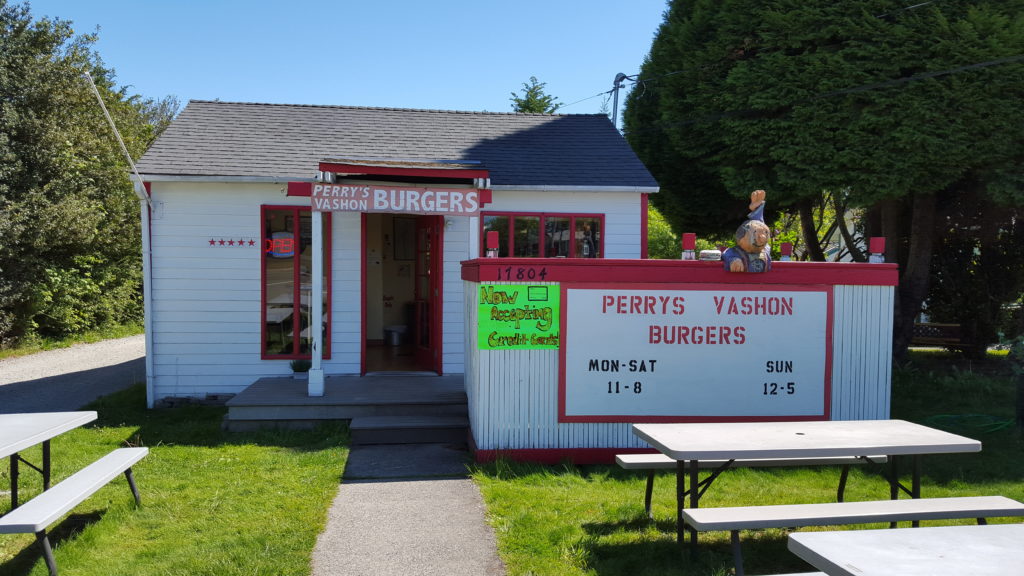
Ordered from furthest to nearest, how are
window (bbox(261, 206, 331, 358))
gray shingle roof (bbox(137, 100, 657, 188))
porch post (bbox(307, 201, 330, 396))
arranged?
gray shingle roof (bbox(137, 100, 657, 188)) → window (bbox(261, 206, 331, 358)) → porch post (bbox(307, 201, 330, 396))

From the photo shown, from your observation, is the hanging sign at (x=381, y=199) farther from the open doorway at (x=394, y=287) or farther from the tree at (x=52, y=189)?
the tree at (x=52, y=189)

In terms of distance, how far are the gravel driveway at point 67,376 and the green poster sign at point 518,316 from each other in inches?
255

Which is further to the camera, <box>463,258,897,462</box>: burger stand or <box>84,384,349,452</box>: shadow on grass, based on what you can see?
<box>84,384,349,452</box>: shadow on grass

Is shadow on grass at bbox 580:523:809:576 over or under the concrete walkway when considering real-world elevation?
over

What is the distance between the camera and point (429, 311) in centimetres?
1058

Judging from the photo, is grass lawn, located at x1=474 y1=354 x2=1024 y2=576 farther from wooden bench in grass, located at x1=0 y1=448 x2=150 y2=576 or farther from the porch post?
the porch post

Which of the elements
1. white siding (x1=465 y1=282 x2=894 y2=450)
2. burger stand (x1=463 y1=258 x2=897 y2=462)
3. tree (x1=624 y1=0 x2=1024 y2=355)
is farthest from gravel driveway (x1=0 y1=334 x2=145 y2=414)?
tree (x1=624 y1=0 x2=1024 y2=355)

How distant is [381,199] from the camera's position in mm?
8055

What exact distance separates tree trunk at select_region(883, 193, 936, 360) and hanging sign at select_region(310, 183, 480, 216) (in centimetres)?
832

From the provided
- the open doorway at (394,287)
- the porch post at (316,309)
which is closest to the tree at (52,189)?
the open doorway at (394,287)

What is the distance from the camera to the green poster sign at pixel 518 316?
6.41 metres

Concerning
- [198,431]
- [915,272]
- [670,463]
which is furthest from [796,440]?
[915,272]

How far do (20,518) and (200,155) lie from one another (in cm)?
682

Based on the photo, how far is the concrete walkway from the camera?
431 centimetres
